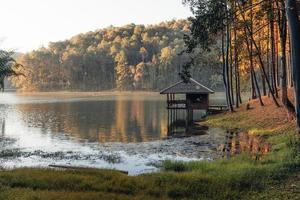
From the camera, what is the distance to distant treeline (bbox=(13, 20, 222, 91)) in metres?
144

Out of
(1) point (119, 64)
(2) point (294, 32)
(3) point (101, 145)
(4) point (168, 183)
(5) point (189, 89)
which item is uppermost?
(1) point (119, 64)

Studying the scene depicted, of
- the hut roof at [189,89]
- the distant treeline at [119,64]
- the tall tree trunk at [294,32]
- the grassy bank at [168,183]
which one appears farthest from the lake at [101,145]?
the distant treeline at [119,64]

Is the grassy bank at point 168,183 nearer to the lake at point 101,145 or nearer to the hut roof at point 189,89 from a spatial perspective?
the lake at point 101,145

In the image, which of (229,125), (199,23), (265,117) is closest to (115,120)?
(229,125)

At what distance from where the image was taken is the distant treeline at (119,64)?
144 m

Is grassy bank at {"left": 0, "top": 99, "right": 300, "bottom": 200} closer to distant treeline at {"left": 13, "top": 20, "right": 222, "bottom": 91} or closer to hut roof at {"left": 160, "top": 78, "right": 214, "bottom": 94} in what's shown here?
hut roof at {"left": 160, "top": 78, "right": 214, "bottom": 94}

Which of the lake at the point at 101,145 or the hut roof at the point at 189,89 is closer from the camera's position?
the lake at the point at 101,145

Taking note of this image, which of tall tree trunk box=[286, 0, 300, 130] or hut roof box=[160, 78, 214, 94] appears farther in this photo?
hut roof box=[160, 78, 214, 94]

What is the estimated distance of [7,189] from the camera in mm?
11055

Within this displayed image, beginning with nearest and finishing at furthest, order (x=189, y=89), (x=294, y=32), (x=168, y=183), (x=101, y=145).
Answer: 1. (x=168, y=183)
2. (x=294, y=32)
3. (x=101, y=145)
4. (x=189, y=89)

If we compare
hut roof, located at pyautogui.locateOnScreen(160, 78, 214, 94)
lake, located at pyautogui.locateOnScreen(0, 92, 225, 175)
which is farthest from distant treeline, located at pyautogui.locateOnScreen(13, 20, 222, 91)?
lake, located at pyautogui.locateOnScreen(0, 92, 225, 175)

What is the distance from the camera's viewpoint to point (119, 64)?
159m

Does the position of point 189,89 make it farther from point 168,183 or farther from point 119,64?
point 119,64

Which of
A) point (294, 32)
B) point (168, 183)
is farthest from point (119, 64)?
point (168, 183)
